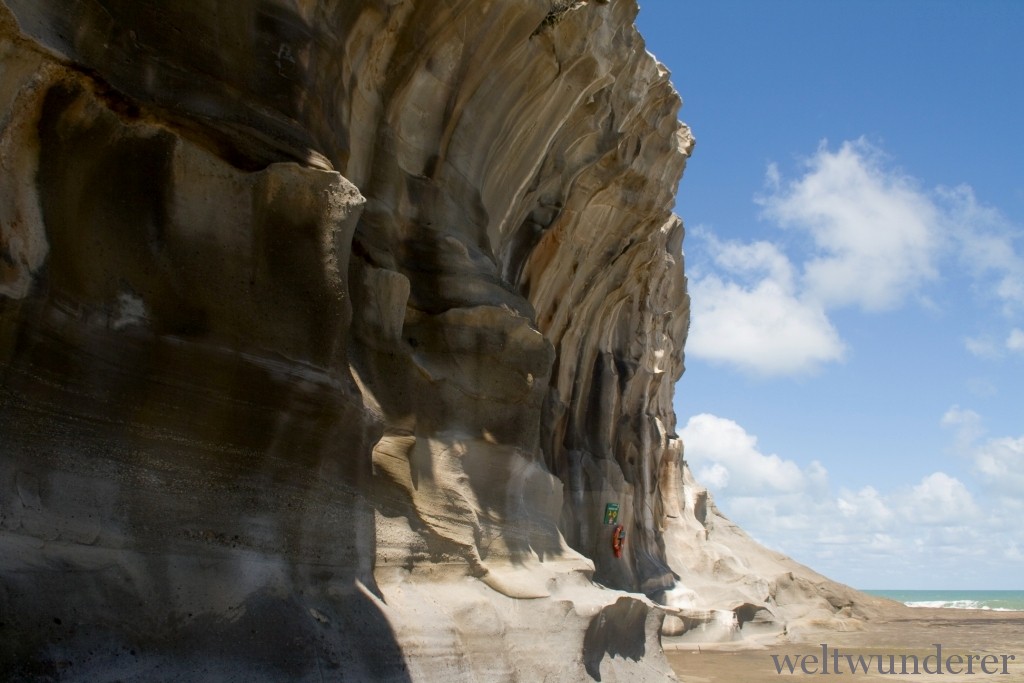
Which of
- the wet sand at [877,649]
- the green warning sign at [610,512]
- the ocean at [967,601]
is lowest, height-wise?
the wet sand at [877,649]

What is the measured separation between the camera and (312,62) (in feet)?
27.0

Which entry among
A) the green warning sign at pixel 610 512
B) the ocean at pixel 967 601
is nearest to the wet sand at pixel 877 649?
the green warning sign at pixel 610 512

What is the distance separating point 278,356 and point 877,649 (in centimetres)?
1740

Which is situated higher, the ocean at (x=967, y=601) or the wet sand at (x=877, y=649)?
the ocean at (x=967, y=601)

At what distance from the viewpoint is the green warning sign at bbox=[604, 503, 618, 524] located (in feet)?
64.3

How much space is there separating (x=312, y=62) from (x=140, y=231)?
2.47 meters

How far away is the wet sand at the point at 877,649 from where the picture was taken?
1477 centimetres

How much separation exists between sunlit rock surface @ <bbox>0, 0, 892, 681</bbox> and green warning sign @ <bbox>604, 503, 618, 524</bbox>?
7783mm

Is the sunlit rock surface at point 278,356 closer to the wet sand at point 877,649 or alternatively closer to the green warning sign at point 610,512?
the wet sand at point 877,649

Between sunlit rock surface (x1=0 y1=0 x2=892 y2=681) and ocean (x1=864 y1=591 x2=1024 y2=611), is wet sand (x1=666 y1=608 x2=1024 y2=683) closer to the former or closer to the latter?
sunlit rock surface (x1=0 y1=0 x2=892 y2=681)

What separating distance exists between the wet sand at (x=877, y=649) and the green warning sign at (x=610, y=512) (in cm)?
265

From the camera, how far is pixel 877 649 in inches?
805

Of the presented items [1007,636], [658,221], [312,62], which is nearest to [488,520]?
[312,62]

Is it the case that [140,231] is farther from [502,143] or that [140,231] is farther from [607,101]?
[607,101]
